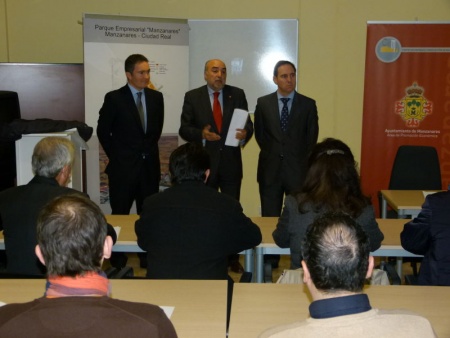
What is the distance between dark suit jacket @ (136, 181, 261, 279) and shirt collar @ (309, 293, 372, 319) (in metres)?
1.43

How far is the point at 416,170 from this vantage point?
17.4 feet

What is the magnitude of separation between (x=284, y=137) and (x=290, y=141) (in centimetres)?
6

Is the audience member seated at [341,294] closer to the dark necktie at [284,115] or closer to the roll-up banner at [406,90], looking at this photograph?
the dark necktie at [284,115]

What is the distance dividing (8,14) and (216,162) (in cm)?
292

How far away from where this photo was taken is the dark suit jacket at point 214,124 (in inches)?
217

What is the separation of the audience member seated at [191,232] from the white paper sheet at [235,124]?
85.8 inches

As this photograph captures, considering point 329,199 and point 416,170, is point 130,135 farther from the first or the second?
point 329,199

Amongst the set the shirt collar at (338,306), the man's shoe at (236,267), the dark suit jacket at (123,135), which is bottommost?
the man's shoe at (236,267)

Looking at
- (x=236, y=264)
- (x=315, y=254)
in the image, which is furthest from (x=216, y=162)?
(x=315, y=254)

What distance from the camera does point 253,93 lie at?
6.71m

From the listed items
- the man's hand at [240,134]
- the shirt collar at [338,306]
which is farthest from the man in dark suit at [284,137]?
the shirt collar at [338,306]

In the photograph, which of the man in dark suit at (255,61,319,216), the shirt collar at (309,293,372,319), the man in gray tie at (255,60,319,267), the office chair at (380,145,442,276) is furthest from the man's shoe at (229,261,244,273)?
the shirt collar at (309,293,372,319)

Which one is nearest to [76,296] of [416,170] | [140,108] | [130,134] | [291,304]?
[291,304]

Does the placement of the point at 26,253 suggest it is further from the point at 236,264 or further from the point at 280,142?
the point at 280,142
